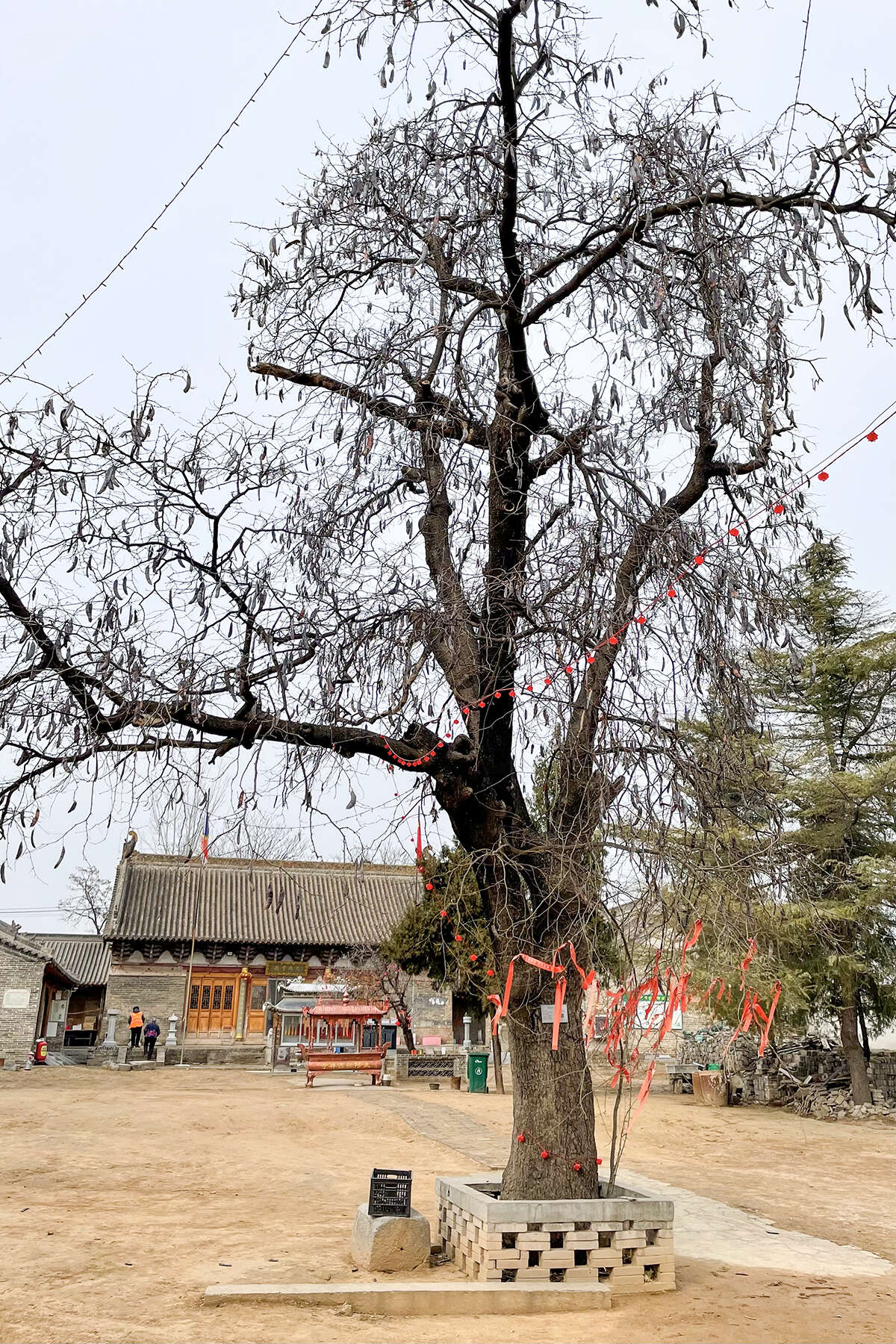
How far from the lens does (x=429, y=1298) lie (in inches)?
215

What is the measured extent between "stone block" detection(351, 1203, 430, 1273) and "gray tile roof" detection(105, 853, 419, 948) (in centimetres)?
2212

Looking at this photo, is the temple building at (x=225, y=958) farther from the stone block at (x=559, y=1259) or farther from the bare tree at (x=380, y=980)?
the stone block at (x=559, y=1259)

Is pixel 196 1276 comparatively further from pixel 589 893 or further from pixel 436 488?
pixel 436 488

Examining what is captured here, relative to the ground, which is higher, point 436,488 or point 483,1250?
point 436,488

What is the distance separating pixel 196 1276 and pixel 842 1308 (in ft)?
12.3

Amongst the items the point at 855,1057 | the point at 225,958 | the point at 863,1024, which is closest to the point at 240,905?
the point at 225,958

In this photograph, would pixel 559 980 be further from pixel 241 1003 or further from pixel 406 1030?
pixel 241 1003

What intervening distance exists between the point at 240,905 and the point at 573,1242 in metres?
27.3

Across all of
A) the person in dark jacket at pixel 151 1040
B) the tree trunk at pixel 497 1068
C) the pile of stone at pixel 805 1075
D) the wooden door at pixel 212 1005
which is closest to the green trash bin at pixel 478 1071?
the tree trunk at pixel 497 1068

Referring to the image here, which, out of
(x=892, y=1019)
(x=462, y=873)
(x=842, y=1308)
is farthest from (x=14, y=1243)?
(x=892, y=1019)

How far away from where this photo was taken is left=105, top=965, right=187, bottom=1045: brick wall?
29484mm

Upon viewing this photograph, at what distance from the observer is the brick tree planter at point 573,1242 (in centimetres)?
575

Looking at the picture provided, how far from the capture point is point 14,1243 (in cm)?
698

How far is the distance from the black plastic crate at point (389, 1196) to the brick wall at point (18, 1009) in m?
19.1
